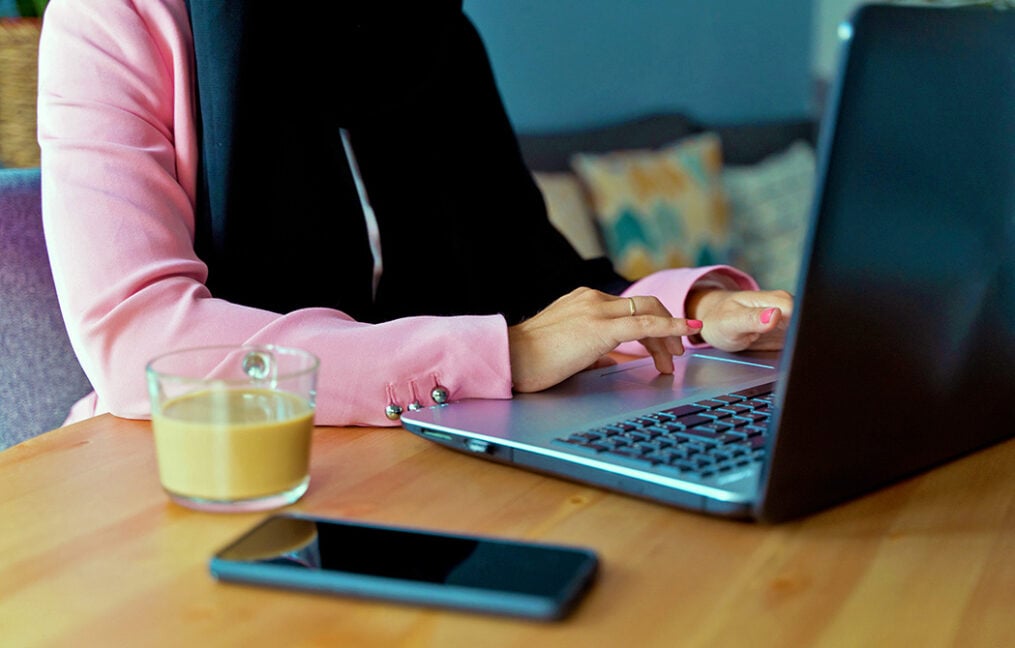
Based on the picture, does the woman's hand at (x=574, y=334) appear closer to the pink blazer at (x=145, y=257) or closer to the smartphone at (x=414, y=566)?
the pink blazer at (x=145, y=257)

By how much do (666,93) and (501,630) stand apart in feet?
9.93

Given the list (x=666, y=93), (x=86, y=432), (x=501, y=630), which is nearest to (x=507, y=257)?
(x=86, y=432)

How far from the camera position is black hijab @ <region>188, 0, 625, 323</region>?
3.36 feet

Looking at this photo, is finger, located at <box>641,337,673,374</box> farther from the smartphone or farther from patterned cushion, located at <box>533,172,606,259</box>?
patterned cushion, located at <box>533,172,606,259</box>

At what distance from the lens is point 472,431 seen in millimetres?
745

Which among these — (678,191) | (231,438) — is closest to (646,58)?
(678,191)

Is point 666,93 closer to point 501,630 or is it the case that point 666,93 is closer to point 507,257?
point 507,257

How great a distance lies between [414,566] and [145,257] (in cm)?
46

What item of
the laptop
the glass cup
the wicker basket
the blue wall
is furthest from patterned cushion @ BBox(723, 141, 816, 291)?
the glass cup

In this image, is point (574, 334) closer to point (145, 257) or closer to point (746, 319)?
point (746, 319)

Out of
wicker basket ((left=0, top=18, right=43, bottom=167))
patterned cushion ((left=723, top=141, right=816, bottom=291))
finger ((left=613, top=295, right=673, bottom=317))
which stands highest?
wicker basket ((left=0, top=18, right=43, bottom=167))

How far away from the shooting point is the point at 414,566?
1.77ft

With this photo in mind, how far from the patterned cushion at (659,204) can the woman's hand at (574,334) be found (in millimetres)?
1814

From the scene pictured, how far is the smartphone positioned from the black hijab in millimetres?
527
